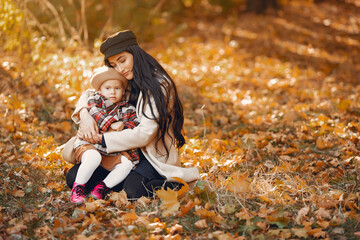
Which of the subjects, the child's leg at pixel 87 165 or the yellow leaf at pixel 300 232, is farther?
the child's leg at pixel 87 165

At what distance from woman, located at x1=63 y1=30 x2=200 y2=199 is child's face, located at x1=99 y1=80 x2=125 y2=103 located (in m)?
0.12

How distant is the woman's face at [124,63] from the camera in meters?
3.65

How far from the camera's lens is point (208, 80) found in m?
7.61

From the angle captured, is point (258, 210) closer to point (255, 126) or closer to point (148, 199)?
point (148, 199)

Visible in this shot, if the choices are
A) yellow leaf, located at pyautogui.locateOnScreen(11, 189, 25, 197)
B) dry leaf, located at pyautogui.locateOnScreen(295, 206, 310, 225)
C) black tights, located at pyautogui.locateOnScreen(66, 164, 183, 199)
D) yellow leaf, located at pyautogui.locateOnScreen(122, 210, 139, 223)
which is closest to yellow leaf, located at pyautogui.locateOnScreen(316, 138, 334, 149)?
dry leaf, located at pyautogui.locateOnScreen(295, 206, 310, 225)

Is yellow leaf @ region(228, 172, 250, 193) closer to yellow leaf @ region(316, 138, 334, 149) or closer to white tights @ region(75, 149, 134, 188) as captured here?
white tights @ region(75, 149, 134, 188)

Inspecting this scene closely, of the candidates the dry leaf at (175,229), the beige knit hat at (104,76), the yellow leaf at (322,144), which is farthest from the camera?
the yellow leaf at (322,144)

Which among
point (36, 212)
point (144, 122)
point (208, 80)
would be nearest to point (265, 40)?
point (208, 80)

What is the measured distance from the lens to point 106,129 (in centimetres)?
362

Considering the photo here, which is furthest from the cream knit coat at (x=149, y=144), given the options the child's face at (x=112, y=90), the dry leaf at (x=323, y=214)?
the dry leaf at (x=323, y=214)

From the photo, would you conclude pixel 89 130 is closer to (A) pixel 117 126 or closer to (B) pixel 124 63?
(A) pixel 117 126

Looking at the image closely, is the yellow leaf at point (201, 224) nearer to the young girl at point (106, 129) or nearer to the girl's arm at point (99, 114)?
the young girl at point (106, 129)

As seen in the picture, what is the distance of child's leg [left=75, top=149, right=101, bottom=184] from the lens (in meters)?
3.44

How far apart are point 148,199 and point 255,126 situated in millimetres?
2580
